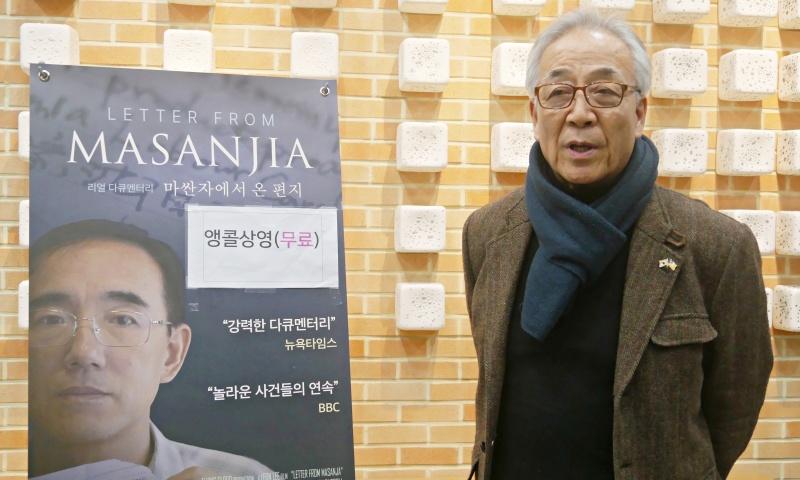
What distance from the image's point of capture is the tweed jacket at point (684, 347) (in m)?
1.70

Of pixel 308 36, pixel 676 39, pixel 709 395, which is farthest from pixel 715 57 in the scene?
pixel 709 395

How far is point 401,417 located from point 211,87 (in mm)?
1466

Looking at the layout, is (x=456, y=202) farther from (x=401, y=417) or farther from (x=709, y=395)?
(x=709, y=395)

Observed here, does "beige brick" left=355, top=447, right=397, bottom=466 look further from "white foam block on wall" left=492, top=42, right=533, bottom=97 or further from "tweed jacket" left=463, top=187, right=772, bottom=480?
"white foam block on wall" left=492, top=42, right=533, bottom=97

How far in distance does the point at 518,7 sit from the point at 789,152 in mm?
1206

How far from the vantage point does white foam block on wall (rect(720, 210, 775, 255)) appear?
3.06 m

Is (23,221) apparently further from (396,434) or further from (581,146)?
(581,146)

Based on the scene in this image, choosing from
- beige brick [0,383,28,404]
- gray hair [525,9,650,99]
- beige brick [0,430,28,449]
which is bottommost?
beige brick [0,430,28,449]

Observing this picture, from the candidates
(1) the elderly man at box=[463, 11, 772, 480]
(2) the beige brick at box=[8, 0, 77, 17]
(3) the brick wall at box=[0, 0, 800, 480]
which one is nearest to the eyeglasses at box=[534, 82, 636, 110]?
(1) the elderly man at box=[463, 11, 772, 480]

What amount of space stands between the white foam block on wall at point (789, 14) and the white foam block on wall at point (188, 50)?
7.25ft

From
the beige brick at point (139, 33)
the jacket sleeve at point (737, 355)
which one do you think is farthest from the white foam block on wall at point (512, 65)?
the jacket sleeve at point (737, 355)

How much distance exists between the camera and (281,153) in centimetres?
230

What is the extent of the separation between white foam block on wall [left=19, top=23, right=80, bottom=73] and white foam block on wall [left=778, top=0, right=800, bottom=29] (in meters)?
2.69

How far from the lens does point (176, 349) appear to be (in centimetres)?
212
